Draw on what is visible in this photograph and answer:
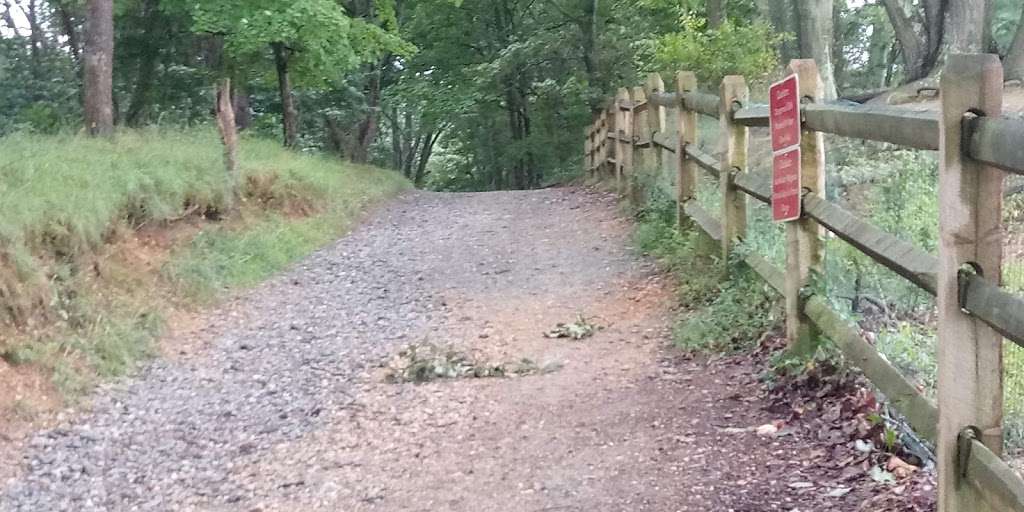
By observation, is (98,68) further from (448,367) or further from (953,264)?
(953,264)

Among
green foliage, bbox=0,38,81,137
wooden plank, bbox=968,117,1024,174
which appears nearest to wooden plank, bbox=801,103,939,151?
wooden plank, bbox=968,117,1024,174

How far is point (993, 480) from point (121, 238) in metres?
7.28

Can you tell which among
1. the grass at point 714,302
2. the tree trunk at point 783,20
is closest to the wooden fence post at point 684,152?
the grass at point 714,302

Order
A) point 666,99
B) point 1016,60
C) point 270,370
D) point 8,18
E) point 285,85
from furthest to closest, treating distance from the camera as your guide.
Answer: point 8,18 < point 285,85 < point 1016,60 < point 666,99 < point 270,370

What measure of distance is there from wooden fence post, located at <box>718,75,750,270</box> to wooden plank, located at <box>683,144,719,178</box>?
45 centimetres

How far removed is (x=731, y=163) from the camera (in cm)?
649

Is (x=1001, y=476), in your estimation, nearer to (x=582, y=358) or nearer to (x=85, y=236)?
(x=582, y=358)

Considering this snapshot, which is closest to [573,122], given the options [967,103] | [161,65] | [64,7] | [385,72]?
[385,72]

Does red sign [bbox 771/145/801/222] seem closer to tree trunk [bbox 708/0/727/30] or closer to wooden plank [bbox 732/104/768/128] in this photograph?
wooden plank [bbox 732/104/768/128]

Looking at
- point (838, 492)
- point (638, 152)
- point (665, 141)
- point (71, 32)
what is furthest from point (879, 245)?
point (71, 32)

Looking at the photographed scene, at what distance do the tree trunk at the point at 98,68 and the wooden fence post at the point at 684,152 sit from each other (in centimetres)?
727

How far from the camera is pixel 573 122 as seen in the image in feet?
89.4

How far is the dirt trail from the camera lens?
421 cm

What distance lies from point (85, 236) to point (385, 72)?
71.3 feet
